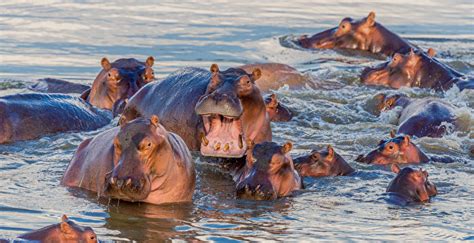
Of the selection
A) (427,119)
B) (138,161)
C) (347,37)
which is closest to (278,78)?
(427,119)

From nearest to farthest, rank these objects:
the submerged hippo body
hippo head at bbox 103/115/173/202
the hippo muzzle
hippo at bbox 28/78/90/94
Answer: hippo head at bbox 103/115/173/202, the hippo muzzle, the submerged hippo body, hippo at bbox 28/78/90/94

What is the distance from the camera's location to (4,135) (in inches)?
378

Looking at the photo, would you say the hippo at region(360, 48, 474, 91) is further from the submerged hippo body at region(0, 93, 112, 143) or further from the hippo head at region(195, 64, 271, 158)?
the hippo head at region(195, 64, 271, 158)

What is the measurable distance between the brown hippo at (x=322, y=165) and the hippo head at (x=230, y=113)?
408mm

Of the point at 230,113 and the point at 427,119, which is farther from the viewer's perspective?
the point at 427,119

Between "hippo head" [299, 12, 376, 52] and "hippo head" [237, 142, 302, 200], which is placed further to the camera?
"hippo head" [299, 12, 376, 52]

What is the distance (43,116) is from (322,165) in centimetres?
257

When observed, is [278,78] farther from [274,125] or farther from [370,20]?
[370,20]

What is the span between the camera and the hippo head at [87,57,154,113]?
35.9ft

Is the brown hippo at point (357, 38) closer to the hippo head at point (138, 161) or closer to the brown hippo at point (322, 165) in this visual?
the brown hippo at point (322, 165)

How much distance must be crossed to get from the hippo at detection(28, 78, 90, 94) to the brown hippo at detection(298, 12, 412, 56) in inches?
168

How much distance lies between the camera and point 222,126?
8305mm

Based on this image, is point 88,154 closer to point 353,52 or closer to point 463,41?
point 353,52

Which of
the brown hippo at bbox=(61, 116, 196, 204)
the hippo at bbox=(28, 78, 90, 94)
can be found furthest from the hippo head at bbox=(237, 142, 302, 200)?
the hippo at bbox=(28, 78, 90, 94)
